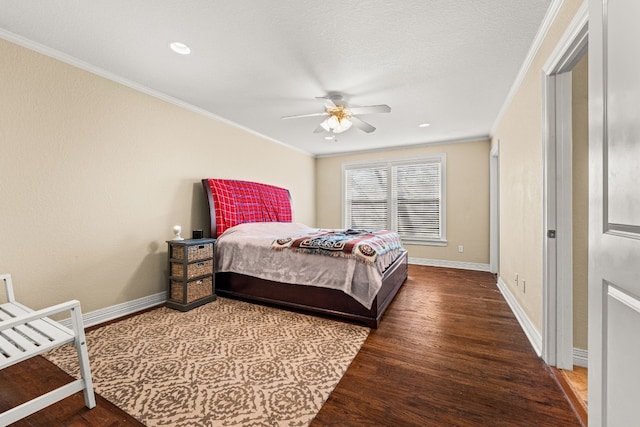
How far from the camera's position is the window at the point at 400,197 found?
17.3 feet

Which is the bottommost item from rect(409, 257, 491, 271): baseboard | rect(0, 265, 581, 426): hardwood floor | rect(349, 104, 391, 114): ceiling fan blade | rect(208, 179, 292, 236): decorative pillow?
rect(0, 265, 581, 426): hardwood floor

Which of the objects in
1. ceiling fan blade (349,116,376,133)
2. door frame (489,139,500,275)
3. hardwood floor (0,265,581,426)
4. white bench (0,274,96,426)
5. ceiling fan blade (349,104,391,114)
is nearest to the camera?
white bench (0,274,96,426)

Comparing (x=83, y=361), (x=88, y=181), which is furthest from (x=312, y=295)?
(x=88, y=181)

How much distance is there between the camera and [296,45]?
217cm

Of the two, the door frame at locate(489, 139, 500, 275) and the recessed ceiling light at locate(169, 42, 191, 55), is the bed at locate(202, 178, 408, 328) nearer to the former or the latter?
the recessed ceiling light at locate(169, 42, 191, 55)

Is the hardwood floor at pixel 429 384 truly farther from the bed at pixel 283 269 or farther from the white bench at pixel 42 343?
the bed at pixel 283 269

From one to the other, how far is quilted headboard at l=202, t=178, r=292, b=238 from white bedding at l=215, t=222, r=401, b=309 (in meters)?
0.20

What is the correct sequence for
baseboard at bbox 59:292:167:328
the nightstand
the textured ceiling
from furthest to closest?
the nightstand
baseboard at bbox 59:292:167:328
the textured ceiling

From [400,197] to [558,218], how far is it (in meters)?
3.78

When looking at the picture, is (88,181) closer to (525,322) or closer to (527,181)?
(527,181)

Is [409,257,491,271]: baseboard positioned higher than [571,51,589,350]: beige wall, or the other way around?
[571,51,589,350]: beige wall

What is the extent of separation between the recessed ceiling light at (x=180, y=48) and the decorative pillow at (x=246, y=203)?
1607 millimetres

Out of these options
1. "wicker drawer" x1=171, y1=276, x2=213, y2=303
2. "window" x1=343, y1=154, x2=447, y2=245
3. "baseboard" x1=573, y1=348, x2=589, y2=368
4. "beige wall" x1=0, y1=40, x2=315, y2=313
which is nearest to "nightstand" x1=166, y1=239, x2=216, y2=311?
"wicker drawer" x1=171, y1=276, x2=213, y2=303

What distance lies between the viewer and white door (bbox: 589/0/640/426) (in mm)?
700
